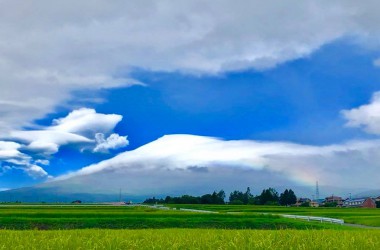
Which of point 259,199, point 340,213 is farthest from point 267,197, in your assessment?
point 340,213

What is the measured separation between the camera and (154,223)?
37.5m

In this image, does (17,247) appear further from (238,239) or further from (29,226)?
(29,226)

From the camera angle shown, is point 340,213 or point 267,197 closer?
point 340,213

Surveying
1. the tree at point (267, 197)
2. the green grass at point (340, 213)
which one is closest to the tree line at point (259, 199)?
the tree at point (267, 197)

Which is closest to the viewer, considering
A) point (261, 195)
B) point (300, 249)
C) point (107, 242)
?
point (300, 249)

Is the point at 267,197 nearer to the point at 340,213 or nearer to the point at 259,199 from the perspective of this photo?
the point at 259,199

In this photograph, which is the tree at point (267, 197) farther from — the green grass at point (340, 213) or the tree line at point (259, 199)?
the green grass at point (340, 213)

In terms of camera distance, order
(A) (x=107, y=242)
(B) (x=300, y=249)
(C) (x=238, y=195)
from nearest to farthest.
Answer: (B) (x=300, y=249)
(A) (x=107, y=242)
(C) (x=238, y=195)

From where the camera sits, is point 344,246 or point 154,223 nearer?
→ point 344,246

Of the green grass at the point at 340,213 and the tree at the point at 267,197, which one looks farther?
the tree at the point at 267,197

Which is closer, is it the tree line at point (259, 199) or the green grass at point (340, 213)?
the green grass at point (340, 213)

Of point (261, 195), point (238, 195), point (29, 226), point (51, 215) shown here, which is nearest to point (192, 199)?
point (261, 195)

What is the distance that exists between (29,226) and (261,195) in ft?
336

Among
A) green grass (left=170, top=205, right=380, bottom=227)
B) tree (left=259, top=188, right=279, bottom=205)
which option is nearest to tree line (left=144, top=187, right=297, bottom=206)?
tree (left=259, top=188, right=279, bottom=205)
